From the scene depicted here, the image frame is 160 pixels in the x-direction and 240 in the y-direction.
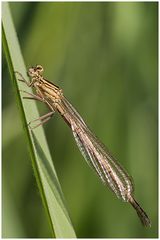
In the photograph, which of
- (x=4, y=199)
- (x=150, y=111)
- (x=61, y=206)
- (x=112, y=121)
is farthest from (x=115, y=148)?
(x=61, y=206)

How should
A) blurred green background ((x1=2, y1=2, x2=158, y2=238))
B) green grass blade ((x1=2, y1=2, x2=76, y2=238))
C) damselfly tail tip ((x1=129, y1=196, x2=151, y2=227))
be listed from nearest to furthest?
green grass blade ((x1=2, y1=2, x2=76, y2=238)), damselfly tail tip ((x1=129, y1=196, x2=151, y2=227)), blurred green background ((x1=2, y1=2, x2=158, y2=238))

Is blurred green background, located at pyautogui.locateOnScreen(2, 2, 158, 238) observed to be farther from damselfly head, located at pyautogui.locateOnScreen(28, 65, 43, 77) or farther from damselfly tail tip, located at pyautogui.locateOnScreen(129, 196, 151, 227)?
damselfly head, located at pyautogui.locateOnScreen(28, 65, 43, 77)

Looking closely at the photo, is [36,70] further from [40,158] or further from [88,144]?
[40,158]

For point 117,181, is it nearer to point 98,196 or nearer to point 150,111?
point 98,196

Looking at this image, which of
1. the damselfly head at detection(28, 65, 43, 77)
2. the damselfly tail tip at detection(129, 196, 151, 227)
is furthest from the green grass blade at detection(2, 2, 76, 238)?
the damselfly tail tip at detection(129, 196, 151, 227)

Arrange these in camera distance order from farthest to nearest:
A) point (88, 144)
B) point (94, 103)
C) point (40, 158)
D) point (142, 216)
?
point (94, 103)
point (88, 144)
point (142, 216)
point (40, 158)

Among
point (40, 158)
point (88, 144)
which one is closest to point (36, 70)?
point (88, 144)
